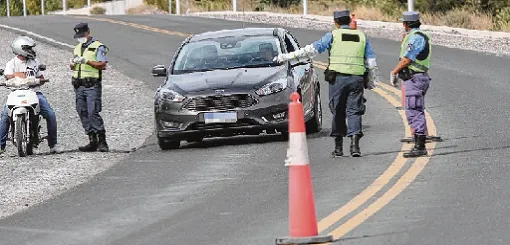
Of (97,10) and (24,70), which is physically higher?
(24,70)

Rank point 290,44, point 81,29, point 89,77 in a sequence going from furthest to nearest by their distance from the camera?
point 290,44
point 89,77
point 81,29

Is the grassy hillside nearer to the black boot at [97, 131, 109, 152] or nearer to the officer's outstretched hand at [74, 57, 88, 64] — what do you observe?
the black boot at [97, 131, 109, 152]

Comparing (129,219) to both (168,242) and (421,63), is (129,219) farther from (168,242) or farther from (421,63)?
(421,63)

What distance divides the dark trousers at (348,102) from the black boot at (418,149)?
2.30 ft

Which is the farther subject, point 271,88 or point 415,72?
point 271,88

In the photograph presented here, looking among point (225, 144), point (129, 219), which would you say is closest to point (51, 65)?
point (225, 144)

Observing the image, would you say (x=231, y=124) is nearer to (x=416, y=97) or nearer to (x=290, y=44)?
(x=290, y=44)

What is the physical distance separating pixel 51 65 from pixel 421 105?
2106 cm

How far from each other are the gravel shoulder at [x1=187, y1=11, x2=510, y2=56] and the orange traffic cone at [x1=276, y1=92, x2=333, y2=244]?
74.4 feet

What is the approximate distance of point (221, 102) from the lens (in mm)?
18516

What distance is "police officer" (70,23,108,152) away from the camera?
18.8 metres

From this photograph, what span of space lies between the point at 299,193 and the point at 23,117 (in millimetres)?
9143

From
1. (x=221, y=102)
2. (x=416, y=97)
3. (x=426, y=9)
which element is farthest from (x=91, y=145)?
(x=426, y=9)

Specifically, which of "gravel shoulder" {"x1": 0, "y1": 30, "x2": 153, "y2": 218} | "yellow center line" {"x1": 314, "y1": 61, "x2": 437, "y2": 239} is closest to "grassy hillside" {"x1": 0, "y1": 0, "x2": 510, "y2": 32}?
"gravel shoulder" {"x1": 0, "y1": 30, "x2": 153, "y2": 218}
